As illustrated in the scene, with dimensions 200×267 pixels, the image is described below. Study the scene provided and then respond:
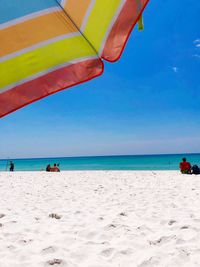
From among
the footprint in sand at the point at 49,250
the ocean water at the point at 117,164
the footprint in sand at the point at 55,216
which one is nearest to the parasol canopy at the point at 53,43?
the footprint in sand at the point at 49,250

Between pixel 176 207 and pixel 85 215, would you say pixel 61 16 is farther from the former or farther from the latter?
pixel 176 207

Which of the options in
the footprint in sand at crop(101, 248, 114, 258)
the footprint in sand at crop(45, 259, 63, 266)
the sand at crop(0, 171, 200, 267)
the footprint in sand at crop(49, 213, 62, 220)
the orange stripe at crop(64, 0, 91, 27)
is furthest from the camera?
the footprint in sand at crop(49, 213, 62, 220)

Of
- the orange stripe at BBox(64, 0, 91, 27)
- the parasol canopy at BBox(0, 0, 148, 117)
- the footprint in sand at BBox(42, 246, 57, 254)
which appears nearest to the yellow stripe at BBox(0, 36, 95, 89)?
the parasol canopy at BBox(0, 0, 148, 117)

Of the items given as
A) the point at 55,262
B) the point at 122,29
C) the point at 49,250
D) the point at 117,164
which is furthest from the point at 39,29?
the point at 117,164

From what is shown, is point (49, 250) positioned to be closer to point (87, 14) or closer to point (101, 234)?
point (101, 234)

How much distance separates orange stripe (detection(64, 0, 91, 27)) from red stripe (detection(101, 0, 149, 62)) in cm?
21

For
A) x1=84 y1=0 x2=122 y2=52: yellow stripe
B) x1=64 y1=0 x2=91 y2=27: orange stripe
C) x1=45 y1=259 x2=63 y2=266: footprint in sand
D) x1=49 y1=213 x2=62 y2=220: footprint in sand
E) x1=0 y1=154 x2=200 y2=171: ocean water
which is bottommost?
x1=45 y1=259 x2=63 y2=266: footprint in sand

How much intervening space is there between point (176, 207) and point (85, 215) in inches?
80.6

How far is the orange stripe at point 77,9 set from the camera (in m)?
1.63

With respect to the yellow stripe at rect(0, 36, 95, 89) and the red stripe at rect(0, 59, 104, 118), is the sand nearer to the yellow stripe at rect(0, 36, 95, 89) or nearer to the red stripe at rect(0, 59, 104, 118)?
the red stripe at rect(0, 59, 104, 118)

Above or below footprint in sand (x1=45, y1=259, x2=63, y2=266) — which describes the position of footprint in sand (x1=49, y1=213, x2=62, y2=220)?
above

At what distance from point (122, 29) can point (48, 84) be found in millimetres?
532

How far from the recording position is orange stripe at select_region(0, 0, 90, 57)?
1.64 meters

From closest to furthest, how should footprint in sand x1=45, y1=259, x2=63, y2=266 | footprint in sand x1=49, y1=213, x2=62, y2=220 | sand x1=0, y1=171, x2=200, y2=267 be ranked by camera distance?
1. footprint in sand x1=45, y1=259, x2=63, y2=266
2. sand x1=0, y1=171, x2=200, y2=267
3. footprint in sand x1=49, y1=213, x2=62, y2=220
